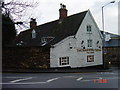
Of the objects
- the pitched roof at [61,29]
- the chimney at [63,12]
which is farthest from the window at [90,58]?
the chimney at [63,12]

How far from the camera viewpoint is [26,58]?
23375mm

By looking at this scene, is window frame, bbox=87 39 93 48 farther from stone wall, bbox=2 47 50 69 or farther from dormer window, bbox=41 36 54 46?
stone wall, bbox=2 47 50 69

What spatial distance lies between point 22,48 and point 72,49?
7616 millimetres

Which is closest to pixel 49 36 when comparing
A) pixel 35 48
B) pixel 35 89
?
pixel 35 48

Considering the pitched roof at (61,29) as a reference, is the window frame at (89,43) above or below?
below

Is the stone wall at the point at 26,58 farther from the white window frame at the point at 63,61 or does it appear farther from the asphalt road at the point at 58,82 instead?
the asphalt road at the point at 58,82

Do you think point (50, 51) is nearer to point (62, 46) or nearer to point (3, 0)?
point (62, 46)

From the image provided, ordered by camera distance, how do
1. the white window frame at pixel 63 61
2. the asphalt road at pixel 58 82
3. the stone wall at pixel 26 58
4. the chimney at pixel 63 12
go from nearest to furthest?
the asphalt road at pixel 58 82 < the stone wall at pixel 26 58 < the white window frame at pixel 63 61 < the chimney at pixel 63 12

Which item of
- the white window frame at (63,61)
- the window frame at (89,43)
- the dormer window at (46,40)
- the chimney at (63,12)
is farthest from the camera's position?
the chimney at (63,12)

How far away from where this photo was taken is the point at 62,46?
2366 cm

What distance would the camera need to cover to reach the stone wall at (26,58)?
23141mm

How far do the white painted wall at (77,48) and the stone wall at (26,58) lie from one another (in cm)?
108

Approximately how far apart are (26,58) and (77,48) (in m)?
8.02

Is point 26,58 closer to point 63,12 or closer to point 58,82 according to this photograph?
point 63,12
